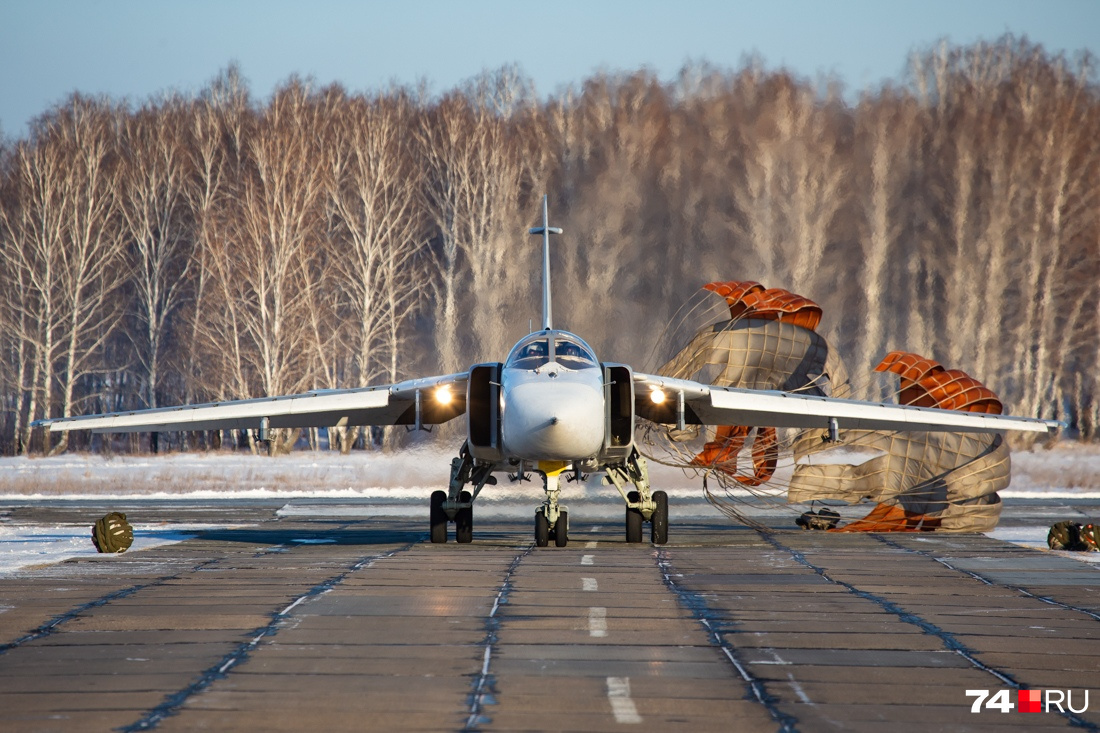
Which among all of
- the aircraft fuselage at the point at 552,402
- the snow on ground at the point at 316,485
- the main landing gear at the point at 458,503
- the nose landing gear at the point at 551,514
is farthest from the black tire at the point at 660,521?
the snow on ground at the point at 316,485

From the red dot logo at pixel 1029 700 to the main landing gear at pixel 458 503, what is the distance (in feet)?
38.7

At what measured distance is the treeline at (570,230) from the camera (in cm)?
5319

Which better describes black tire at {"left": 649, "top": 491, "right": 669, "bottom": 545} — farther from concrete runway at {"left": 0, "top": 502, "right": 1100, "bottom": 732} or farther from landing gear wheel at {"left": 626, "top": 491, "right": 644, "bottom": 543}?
concrete runway at {"left": 0, "top": 502, "right": 1100, "bottom": 732}

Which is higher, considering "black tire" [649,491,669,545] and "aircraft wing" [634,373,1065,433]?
"aircraft wing" [634,373,1065,433]

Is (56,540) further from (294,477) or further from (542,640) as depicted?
(294,477)

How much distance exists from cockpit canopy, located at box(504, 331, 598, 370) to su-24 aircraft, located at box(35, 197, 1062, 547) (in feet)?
0.07

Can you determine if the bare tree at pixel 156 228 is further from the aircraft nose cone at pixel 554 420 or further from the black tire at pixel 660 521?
the aircraft nose cone at pixel 554 420

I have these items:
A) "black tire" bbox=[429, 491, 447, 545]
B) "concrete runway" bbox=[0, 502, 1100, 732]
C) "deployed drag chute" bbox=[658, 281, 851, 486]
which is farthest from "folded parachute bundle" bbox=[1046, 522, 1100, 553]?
"black tire" bbox=[429, 491, 447, 545]

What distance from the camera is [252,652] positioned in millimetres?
9469

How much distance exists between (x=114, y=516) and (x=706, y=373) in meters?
37.2

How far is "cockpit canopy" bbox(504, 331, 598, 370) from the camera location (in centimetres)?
1761

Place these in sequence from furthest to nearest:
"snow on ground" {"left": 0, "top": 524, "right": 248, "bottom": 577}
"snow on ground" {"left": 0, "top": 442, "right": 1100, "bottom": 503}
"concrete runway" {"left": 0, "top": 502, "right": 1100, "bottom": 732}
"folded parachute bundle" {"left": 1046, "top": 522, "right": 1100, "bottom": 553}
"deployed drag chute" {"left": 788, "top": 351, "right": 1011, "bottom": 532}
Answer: "snow on ground" {"left": 0, "top": 442, "right": 1100, "bottom": 503}, "deployed drag chute" {"left": 788, "top": 351, "right": 1011, "bottom": 532}, "folded parachute bundle" {"left": 1046, "top": 522, "right": 1100, "bottom": 553}, "snow on ground" {"left": 0, "top": 524, "right": 248, "bottom": 577}, "concrete runway" {"left": 0, "top": 502, "right": 1100, "bottom": 732}

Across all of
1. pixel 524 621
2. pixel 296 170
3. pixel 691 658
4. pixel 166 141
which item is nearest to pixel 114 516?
pixel 524 621

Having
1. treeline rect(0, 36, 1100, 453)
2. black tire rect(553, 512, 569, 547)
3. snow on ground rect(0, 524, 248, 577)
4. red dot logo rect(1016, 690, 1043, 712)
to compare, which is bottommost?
red dot logo rect(1016, 690, 1043, 712)
